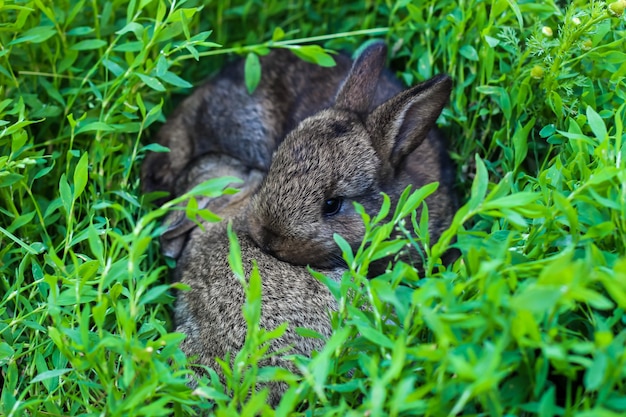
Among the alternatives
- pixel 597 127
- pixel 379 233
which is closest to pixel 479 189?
pixel 379 233

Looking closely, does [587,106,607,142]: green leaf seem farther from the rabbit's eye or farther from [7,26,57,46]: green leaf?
[7,26,57,46]: green leaf

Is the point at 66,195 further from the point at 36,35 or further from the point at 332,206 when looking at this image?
the point at 332,206

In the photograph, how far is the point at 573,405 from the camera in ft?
7.80

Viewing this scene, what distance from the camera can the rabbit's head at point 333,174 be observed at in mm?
3561

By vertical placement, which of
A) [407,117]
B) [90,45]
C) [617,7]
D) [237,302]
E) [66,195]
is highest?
[617,7]

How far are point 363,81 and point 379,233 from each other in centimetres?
161

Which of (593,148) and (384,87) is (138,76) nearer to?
(384,87)

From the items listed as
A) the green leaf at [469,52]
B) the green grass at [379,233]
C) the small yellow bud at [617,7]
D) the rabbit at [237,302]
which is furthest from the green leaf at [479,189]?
the green leaf at [469,52]

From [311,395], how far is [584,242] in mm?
1140

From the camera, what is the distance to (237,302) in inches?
133

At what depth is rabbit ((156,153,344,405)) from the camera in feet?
10.7

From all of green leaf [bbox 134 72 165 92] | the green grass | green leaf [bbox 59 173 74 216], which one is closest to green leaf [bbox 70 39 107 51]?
the green grass

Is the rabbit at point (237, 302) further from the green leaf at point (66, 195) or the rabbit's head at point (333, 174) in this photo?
the green leaf at point (66, 195)

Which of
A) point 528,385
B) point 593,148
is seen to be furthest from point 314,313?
point 593,148
